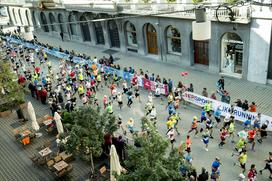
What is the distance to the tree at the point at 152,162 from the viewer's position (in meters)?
10.6

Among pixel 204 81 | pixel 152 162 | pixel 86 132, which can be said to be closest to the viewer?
pixel 152 162

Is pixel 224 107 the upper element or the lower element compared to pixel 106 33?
lower

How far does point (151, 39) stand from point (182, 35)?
5.14m

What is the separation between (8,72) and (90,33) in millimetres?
19746

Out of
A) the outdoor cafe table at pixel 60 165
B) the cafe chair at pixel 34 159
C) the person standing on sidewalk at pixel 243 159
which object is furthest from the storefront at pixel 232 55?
the cafe chair at pixel 34 159

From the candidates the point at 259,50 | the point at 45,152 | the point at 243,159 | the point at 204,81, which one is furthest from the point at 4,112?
the point at 259,50

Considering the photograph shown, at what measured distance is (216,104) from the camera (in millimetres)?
20562

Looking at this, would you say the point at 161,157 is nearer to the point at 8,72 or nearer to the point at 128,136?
the point at 128,136

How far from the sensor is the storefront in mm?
25541

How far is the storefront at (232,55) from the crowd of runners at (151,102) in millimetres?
3817

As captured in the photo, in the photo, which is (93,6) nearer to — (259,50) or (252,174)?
(259,50)

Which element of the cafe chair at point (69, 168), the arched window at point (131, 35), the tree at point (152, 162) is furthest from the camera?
the arched window at point (131, 35)

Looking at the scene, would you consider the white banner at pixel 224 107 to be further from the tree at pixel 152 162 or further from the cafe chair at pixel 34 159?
the cafe chair at pixel 34 159

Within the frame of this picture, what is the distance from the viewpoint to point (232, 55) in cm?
2630
